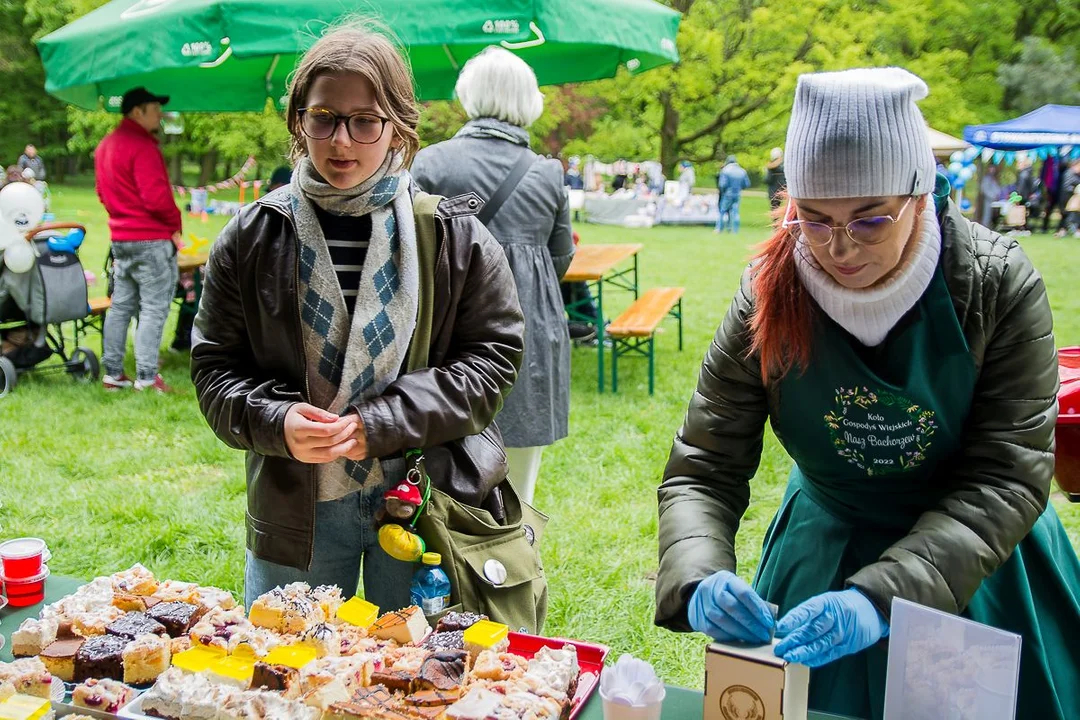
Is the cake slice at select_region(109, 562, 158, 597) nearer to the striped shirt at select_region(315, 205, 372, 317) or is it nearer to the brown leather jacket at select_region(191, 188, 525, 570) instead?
the brown leather jacket at select_region(191, 188, 525, 570)

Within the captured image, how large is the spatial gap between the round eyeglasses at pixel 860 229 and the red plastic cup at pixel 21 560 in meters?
1.60


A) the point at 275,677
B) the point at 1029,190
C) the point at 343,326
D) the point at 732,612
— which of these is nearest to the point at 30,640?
the point at 275,677

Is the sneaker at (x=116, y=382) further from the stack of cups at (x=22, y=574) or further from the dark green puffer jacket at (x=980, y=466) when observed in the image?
the dark green puffer jacket at (x=980, y=466)

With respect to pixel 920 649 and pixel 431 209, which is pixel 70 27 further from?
pixel 920 649

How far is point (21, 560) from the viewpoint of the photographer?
1.96 metres

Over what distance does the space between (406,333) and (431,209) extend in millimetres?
267

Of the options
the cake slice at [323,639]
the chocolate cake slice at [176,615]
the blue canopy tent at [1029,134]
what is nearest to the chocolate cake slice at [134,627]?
the chocolate cake slice at [176,615]

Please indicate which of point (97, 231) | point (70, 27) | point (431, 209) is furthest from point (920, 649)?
point (97, 231)

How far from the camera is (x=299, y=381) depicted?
79.3 inches

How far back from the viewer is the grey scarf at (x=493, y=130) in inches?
140

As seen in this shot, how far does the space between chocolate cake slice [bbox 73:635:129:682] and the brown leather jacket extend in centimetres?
42

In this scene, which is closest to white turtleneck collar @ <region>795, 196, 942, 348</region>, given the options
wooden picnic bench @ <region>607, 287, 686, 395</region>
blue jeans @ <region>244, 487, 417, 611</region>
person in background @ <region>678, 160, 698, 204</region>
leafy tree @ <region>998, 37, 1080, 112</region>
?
blue jeans @ <region>244, 487, 417, 611</region>

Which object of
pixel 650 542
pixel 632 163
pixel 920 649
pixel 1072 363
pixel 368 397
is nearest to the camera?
pixel 920 649

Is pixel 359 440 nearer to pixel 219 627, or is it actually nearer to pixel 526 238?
pixel 219 627
